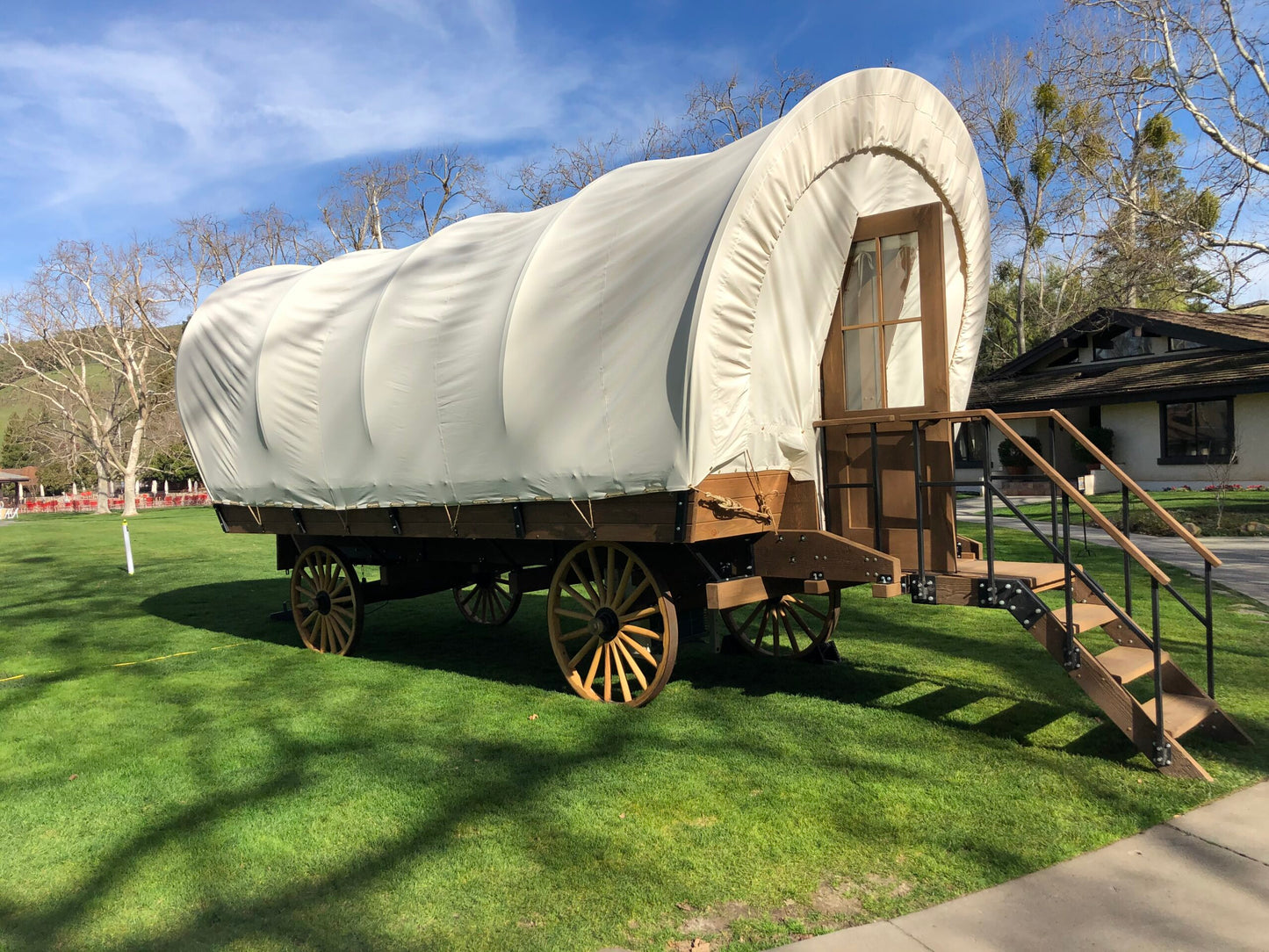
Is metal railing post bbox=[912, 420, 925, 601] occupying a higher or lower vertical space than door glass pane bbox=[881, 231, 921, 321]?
lower

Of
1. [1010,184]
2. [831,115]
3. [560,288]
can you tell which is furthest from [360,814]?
[1010,184]

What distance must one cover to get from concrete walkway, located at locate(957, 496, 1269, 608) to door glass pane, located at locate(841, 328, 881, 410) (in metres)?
5.59

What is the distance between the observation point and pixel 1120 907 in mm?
3197

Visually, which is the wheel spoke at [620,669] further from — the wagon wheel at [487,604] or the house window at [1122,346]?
the house window at [1122,346]

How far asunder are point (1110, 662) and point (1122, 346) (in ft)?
75.4

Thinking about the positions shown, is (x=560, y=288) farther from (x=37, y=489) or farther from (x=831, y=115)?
(x=37, y=489)

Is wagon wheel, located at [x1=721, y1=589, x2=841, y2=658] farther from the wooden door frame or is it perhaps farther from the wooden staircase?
the wooden door frame

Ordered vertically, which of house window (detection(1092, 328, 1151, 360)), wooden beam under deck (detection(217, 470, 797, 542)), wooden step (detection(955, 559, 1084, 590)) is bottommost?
wooden step (detection(955, 559, 1084, 590))

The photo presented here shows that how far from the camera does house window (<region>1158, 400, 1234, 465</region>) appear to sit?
2181cm

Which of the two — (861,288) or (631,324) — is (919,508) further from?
(631,324)

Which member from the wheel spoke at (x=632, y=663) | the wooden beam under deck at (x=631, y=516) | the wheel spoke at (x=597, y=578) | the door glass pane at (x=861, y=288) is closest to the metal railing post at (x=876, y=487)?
the wooden beam under deck at (x=631, y=516)

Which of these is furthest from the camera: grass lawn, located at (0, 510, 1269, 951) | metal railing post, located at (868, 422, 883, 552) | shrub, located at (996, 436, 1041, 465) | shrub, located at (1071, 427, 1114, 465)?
shrub, located at (996, 436, 1041, 465)

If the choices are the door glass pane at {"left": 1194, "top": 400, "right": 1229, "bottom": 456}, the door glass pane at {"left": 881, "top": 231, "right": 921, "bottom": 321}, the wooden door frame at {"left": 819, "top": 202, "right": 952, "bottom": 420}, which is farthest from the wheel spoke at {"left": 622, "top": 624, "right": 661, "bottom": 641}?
the door glass pane at {"left": 1194, "top": 400, "right": 1229, "bottom": 456}

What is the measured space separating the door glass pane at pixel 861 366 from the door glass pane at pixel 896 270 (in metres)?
0.19
